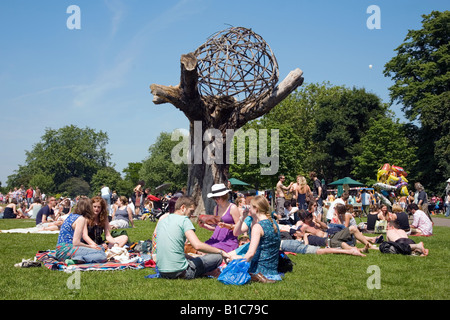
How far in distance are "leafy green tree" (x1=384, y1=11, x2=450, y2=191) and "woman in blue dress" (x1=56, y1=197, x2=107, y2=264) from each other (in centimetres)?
2998

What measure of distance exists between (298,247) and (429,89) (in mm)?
30550

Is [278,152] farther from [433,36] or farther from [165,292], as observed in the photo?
[165,292]

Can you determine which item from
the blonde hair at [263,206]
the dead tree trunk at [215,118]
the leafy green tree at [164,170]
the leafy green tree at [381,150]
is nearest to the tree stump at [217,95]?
the dead tree trunk at [215,118]

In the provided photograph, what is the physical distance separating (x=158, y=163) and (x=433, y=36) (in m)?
46.8

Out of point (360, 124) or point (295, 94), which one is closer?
point (360, 124)

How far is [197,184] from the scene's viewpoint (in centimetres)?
1706

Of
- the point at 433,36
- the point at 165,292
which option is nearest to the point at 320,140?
the point at 433,36

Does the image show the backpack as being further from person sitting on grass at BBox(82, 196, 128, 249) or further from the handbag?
person sitting on grass at BBox(82, 196, 128, 249)

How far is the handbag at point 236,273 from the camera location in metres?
6.09

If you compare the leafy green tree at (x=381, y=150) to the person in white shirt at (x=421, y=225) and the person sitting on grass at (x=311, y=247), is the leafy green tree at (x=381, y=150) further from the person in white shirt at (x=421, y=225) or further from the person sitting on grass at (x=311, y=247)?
the person sitting on grass at (x=311, y=247)

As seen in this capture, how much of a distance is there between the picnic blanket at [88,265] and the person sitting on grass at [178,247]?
122cm

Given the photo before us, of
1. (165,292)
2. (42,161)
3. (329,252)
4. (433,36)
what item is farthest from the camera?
(42,161)

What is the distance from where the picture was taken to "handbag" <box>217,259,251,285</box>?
240 inches

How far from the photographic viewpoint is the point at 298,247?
9.66 m
